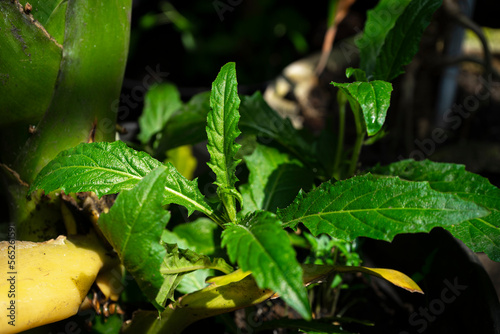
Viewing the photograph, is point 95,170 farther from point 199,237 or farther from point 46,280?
point 199,237

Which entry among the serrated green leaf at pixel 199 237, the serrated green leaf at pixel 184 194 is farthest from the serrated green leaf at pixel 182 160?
the serrated green leaf at pixel 184 194

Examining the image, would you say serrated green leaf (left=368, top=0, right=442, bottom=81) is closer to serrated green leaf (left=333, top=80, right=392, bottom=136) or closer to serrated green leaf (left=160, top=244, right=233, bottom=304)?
serrated green leaf (left=333, top=80, right=392, bottom=136)

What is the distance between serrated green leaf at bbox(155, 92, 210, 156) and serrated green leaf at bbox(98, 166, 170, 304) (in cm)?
33

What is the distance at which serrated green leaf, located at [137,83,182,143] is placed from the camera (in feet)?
3.82

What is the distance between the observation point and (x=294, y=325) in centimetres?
71

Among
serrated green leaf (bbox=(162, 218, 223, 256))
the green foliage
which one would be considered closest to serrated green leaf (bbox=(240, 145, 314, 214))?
serrated green leaf (bbox=(162, 218, 223, 256))

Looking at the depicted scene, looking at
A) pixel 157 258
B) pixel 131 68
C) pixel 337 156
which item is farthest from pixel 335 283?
pixel 131 68

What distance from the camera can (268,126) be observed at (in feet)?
2.91

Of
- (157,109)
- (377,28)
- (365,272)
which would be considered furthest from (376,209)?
(157,109)

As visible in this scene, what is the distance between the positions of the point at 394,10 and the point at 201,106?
437 mm

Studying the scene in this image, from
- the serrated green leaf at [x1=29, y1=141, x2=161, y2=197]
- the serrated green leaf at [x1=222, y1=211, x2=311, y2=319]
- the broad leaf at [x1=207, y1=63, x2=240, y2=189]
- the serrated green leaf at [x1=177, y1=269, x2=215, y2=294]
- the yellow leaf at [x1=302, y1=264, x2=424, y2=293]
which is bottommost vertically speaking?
the serrated green leaf at [x1=177, y1=269, x2=215, y2=294]

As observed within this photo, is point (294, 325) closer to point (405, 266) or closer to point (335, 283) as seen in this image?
point (335, 283)

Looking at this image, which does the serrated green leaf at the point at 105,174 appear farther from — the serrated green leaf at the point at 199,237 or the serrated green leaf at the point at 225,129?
the serrated green leaf at the point at 199,237

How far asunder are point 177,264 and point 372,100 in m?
0.36
